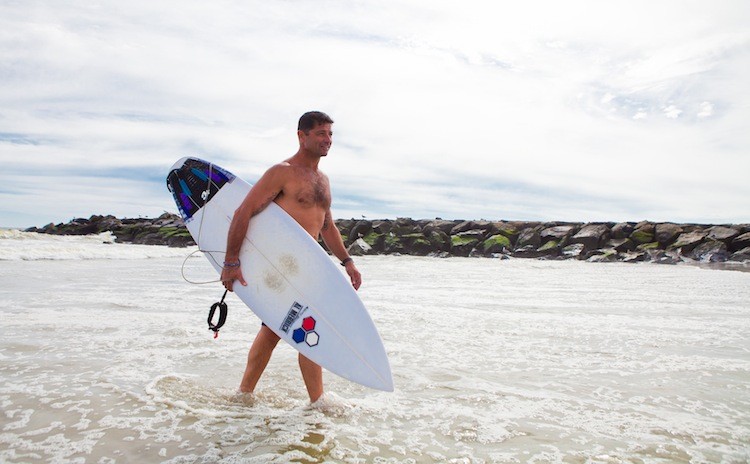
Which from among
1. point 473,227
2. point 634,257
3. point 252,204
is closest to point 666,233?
point 634,257

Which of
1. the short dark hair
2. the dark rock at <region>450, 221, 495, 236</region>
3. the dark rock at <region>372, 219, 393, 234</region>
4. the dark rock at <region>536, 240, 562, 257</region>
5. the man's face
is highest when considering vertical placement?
the short dark hair

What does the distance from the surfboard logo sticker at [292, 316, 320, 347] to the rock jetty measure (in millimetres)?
12820

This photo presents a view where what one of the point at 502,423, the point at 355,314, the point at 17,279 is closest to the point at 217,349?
the point at 355,314

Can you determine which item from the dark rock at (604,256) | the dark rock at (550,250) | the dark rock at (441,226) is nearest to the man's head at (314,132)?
the dark rock at (604,256)

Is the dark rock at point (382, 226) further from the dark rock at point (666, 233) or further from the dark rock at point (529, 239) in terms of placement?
the dark rock at point (666, 233)

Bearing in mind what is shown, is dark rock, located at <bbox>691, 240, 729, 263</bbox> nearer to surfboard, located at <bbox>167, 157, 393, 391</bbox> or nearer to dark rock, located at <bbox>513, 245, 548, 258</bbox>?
dark rock, located at <bbox>513, 245, 548, 258</bbox>

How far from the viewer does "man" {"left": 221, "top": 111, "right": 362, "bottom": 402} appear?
128 inches

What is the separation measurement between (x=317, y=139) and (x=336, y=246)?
0.86m

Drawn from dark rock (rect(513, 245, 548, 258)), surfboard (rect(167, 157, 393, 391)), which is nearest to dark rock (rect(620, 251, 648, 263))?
dark rock (rect(513, 245, 548, 258))

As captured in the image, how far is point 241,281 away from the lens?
10.9 ft

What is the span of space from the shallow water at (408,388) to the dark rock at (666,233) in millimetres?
11948

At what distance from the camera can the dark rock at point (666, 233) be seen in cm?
1839

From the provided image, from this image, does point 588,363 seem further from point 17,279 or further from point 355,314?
point 17,279

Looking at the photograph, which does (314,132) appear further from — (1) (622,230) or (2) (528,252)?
(1) (622,230)
